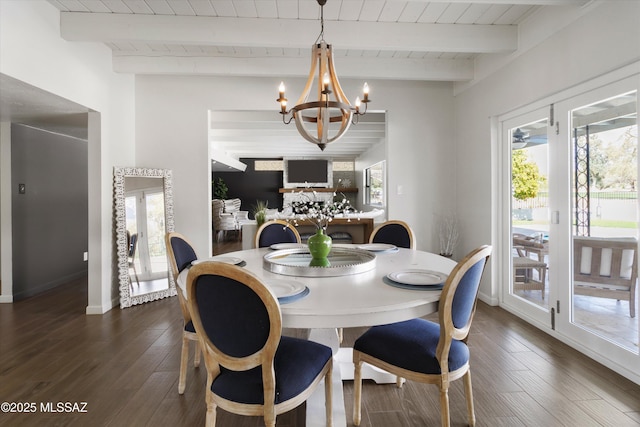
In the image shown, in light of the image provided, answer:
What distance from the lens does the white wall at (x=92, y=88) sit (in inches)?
102

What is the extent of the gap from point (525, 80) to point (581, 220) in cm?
134

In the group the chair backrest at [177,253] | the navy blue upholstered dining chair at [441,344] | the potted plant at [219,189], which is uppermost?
the potted plant at [219,189]

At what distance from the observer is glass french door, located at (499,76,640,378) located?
233 centimetres

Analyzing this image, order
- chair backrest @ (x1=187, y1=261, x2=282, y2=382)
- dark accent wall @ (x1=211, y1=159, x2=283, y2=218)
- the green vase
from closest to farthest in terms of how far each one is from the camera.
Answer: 1. chair backrest @ (x1=187, y1=261, x2=282, y2=382)
2. the green vase
3. dark accent wall @ (x1=211, y1=159, x2=283, y2=218)

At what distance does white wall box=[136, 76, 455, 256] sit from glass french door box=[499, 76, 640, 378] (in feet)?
3.31

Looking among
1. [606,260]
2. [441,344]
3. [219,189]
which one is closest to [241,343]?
[441,344]

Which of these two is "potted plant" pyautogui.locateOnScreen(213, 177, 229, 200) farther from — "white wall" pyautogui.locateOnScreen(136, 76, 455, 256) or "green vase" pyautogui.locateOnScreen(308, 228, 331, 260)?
"green vase" pyautogui.locateOnScreen(308, 228, 331, 260)

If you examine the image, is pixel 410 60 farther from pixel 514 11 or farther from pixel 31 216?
pixel 31 216

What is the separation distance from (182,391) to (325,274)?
3.79 feet

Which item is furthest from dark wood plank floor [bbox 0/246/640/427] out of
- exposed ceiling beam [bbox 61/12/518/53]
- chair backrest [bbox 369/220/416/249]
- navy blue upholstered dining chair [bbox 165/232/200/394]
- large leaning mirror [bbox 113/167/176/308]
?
exposed ceiling beam [bbox 61/12/518/53]

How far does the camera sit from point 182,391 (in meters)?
2.09

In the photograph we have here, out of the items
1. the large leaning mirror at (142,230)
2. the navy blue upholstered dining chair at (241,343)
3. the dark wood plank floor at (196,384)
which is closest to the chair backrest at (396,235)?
the dark wood plank floor at (196,384)

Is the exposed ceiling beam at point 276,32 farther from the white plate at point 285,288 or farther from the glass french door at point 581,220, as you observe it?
Answer: the white plate at point 285,288

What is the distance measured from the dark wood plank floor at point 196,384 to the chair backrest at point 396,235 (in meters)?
0.82
